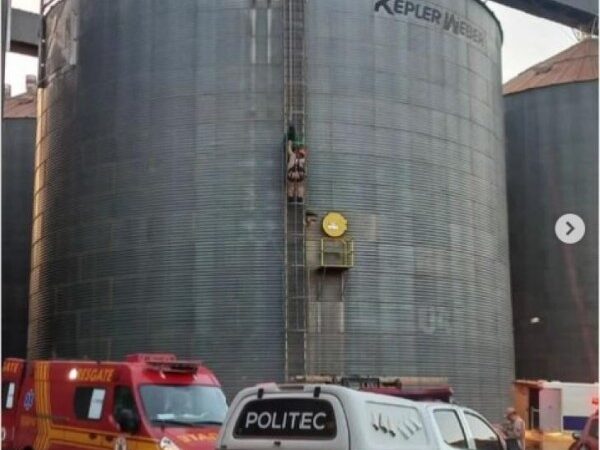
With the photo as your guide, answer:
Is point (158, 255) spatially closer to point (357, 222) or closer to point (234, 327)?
point (234, 327)

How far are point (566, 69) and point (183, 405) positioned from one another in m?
31.7

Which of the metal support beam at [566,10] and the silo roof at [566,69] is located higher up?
the metal support beam at [566,10]

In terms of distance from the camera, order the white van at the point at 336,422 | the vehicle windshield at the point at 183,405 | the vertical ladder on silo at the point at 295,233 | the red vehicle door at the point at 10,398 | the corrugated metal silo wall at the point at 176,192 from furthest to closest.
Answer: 1. the corrugated metal silo wall at the point at 176,192
2. the vertical ladder on silo at the point at 295,233
3. the red vehicle door at the point at 10,398
4. the vehicle windshield at the point at 183,405
5. the white van at the point at 336,422

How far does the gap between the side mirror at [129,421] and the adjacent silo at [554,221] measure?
2601 cm

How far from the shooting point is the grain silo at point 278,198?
2766 cm

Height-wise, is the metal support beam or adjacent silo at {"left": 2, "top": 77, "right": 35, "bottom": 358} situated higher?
the metal support beam

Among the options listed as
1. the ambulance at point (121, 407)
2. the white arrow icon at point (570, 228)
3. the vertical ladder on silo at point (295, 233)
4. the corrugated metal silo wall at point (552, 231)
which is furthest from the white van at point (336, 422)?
the white arrow icon at point (570, 228)

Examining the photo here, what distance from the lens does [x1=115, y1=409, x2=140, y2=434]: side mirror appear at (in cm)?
1424

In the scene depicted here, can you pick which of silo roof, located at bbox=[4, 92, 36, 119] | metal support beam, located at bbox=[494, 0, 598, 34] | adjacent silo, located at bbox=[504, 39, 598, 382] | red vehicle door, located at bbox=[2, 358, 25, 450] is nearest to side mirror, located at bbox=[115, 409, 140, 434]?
red vehicle door, located at bbox=[2, 358, 25, 450]

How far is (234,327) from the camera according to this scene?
2747cm

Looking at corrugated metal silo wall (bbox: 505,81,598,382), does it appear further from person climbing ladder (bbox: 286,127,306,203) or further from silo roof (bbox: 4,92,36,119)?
silo roof (bbox: 4,92,36,119)

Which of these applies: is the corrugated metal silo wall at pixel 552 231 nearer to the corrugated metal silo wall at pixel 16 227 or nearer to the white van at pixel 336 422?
the corrugated metal silo wall at pixel 16 227

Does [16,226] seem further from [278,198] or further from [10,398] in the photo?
[10,398]

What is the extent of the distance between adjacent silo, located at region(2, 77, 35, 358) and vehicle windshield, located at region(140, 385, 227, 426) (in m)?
27.1
